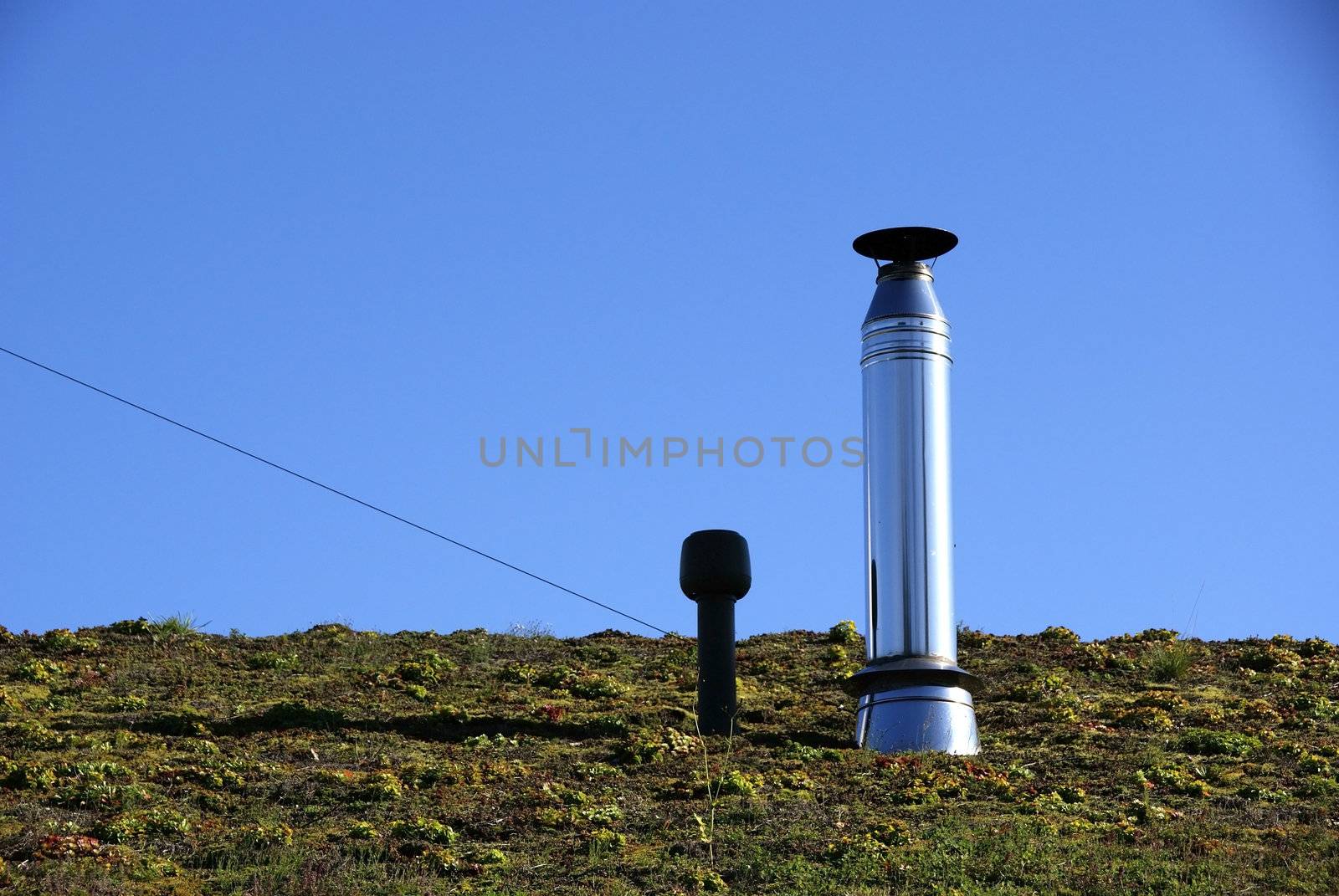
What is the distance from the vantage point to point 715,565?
55.3ft

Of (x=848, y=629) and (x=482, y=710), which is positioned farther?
(x=848, y=629)

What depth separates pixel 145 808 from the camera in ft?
43.8

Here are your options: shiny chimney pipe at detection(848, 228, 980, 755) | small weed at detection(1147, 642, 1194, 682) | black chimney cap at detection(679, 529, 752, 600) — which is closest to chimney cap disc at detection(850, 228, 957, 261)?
shiny chimney pipe at detection(848, 228, 980, 755)

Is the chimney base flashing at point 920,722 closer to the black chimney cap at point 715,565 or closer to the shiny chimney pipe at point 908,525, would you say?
the shiny chimney pipe at point 908,525

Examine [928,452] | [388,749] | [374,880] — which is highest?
[928,452]

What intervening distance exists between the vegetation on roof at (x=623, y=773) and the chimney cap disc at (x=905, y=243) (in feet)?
15.9

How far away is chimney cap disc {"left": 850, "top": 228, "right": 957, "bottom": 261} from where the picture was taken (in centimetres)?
1748

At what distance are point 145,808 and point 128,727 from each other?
284cm

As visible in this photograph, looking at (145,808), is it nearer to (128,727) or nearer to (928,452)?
(128,727)

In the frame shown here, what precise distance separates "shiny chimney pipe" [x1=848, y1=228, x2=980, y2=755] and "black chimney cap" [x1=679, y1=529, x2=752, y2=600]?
128cm

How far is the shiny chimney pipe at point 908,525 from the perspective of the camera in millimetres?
16312

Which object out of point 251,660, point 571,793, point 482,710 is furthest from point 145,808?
point 251,660

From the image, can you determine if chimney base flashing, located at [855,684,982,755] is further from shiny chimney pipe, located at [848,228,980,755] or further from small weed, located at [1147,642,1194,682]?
small weed, located at [1147,642,1194,682]

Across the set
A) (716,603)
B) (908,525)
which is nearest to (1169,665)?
(908,525)
